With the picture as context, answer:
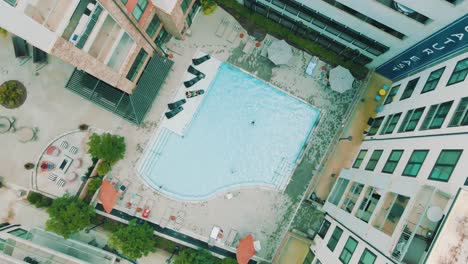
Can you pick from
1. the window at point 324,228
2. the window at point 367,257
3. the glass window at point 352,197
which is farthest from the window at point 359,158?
the window at point 367,257

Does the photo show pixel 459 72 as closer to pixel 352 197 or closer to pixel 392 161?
pixel 392 161

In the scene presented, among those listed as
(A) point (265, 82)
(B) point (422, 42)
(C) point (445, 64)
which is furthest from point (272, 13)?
(C) point (445, 64)

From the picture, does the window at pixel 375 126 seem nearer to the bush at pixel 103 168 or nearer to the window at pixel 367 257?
the window at pixel 367 257

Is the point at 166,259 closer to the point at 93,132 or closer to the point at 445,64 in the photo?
the point at 93,132

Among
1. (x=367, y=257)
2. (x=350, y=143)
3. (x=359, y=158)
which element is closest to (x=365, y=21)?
(x=350, y=143)

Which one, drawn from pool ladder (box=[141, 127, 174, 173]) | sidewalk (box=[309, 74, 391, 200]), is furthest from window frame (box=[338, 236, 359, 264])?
pool ladder (box=[141, 127, 174, 173])

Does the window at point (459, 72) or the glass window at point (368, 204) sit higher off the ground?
the window at point (459, 72)
